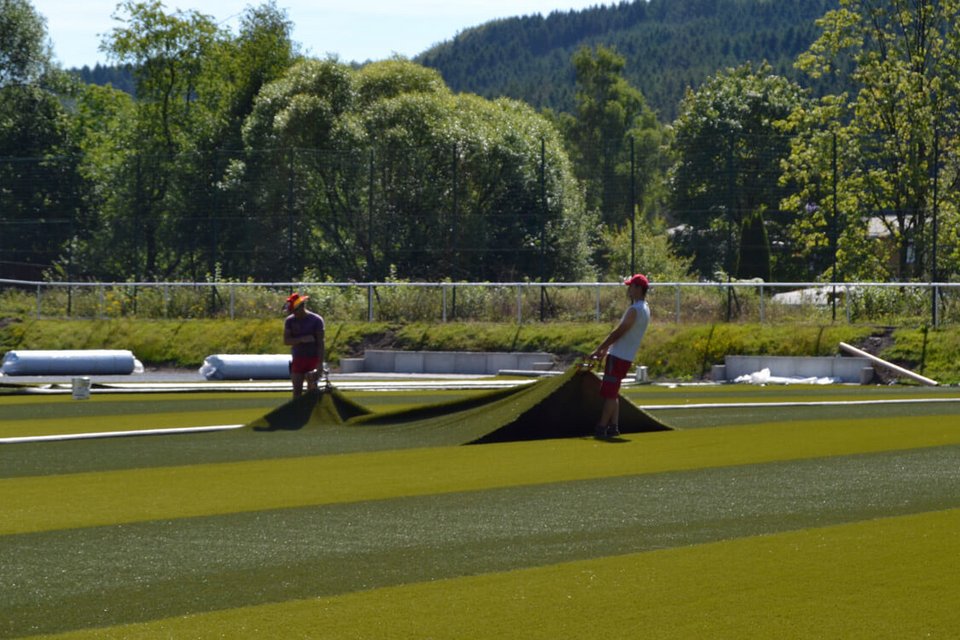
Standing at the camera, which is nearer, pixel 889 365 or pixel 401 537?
pixel 401 537

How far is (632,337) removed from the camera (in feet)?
50.3

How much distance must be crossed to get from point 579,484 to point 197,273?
32.2 metres

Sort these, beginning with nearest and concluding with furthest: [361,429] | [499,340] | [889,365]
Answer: [361,429] → [889,365] → [499,340]

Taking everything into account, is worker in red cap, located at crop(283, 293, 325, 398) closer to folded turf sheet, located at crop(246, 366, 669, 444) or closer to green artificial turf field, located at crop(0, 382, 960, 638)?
folded turf sheet, located at crop(246, 366, 669, 444)

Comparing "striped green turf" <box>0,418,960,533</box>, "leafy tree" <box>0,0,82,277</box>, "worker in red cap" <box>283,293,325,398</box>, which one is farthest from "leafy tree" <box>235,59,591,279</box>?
"striped green turf" <box>0,418,960,533</box>

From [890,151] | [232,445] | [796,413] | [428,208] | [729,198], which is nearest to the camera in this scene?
[232,445]

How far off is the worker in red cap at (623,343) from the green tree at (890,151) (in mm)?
22825

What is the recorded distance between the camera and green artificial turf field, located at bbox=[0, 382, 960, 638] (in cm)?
695

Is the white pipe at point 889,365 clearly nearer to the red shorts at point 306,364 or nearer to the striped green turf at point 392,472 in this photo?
the striped green turf at point 392,472

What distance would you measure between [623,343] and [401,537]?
6506 mm

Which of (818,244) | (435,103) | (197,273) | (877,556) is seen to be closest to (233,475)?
(877,556)

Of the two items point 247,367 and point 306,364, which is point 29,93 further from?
point 306,364

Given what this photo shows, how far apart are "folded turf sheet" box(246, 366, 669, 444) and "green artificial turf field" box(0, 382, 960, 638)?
11 cm

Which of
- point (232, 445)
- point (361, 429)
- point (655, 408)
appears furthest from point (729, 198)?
point (232, 445)
